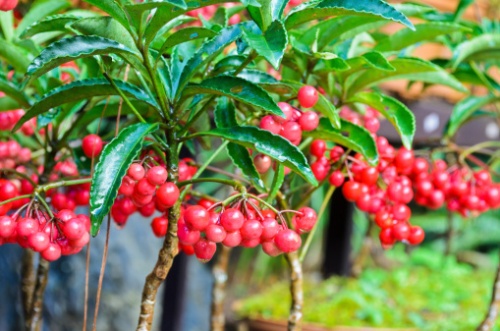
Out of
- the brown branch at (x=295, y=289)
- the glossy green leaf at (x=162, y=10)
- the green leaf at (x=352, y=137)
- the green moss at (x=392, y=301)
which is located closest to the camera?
the glossy green leaf at (x=162, y=10)

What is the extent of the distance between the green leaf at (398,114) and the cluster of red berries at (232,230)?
0.22 metres

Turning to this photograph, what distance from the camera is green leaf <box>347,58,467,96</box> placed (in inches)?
35.3

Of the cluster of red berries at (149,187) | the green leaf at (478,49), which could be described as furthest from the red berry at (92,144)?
the green leaf at (478,49)

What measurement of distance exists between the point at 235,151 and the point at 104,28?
0.76 ft

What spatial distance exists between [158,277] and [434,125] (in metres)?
A: 1.44

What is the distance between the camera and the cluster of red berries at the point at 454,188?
1065 mm

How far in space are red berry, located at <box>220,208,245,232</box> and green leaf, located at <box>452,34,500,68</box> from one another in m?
0.59

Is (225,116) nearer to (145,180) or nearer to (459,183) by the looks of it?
(145,180)

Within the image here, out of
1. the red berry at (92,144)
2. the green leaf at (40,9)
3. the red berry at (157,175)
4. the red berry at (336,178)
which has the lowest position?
the red berry at (157,175)

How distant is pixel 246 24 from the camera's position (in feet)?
2.50

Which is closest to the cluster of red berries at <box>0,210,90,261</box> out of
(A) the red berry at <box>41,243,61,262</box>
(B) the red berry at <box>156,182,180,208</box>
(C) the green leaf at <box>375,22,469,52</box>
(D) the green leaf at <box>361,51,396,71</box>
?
(A) the red berry at <box>41,243,61,262</box>

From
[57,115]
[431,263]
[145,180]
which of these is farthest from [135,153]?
[431,263]

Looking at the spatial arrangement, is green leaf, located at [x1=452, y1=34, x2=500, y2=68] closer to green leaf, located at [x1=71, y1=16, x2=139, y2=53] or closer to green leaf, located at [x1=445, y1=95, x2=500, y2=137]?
green leaf, located at [x1=445, y1=95, x2=500, y2=137]

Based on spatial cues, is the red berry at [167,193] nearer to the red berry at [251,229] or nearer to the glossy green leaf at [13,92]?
the red berry at [251,229]
